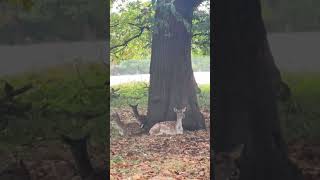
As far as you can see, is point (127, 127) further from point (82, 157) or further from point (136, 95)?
point (82, 157)

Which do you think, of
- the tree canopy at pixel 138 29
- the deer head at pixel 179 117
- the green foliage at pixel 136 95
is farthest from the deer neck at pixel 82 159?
the deer head at pixel 179 117

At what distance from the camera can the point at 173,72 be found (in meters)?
4.54

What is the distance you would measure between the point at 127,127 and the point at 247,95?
1575mm

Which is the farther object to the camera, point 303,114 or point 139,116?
point 139,116

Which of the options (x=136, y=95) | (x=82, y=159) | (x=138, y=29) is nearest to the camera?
(x=82, y=159)

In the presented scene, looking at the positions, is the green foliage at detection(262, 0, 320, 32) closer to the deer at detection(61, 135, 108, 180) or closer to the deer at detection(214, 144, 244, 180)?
the deer at detection(214, 144, 244, 180)

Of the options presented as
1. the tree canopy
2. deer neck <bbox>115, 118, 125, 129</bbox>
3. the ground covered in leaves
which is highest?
the tree canopy

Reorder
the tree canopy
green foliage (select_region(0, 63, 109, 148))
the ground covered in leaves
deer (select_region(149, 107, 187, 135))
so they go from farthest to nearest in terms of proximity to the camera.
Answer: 1. deer (select_region(149, 107, 187, 135))
2. the tree canopy
3. the ground covered in leaves
4. green foliage (select_region(0, 63, 109, 148))

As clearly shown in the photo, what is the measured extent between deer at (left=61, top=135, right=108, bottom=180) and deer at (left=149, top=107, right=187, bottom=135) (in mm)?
1336

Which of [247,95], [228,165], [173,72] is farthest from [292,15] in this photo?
[173,72]

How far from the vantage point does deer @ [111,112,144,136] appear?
4.39 m

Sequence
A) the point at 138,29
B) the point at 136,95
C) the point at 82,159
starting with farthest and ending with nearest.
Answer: the point at 138,29
the point at 136,95
the point at 82,159

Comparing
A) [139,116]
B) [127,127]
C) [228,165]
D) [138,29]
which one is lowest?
[228,165]

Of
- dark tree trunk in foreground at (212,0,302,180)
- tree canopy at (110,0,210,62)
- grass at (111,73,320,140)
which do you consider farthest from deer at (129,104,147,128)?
grass at (111,73,320,140)
